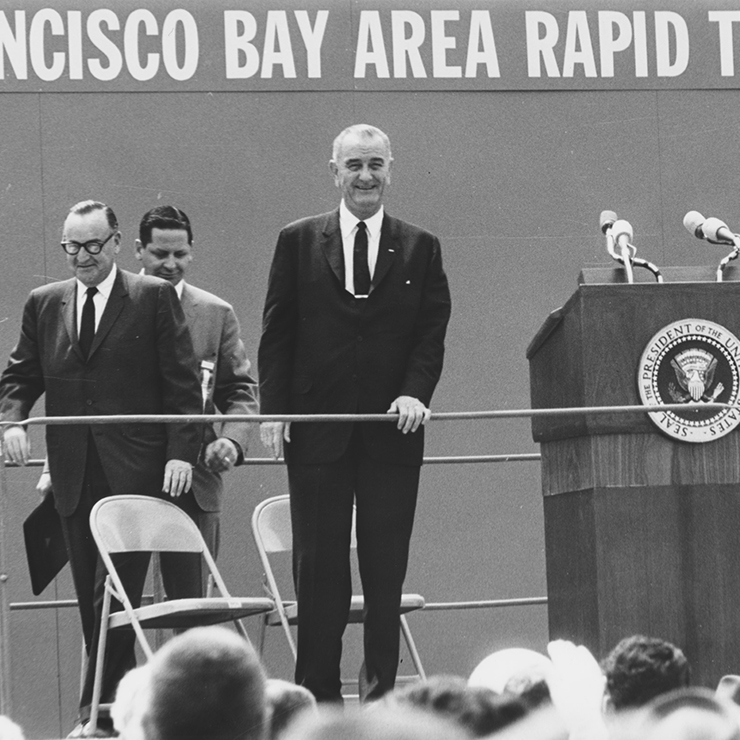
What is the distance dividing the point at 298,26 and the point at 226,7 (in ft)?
1.12

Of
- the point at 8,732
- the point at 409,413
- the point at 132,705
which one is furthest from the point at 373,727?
the point at 409,413

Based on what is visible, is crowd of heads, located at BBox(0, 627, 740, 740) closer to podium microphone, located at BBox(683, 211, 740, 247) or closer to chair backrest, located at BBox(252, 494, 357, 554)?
podium microphone, located at BBox(683, 211, 740, 247)

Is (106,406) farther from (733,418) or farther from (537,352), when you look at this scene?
(733,418)

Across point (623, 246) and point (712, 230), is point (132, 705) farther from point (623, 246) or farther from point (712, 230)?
point (712, 230)

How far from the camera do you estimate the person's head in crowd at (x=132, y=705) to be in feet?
6.43

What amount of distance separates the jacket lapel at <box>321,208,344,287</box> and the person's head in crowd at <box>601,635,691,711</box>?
227 cm

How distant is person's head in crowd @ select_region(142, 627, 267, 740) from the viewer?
1902 millimetres

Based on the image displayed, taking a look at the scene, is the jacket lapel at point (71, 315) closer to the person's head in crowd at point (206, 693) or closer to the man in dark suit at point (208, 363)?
the man in dark suit at point (208, 363)

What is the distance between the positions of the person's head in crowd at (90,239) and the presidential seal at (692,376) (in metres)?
1.78

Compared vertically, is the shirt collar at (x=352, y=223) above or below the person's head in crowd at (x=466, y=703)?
above

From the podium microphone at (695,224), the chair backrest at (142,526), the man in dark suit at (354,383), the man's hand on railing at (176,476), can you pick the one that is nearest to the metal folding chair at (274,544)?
the chair backrest at (142,526)

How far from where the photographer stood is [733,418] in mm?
4406

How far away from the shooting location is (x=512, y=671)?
8.16 ft

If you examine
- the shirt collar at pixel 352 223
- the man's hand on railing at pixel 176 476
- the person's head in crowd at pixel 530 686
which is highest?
the shirt collar at pixel 352 223
